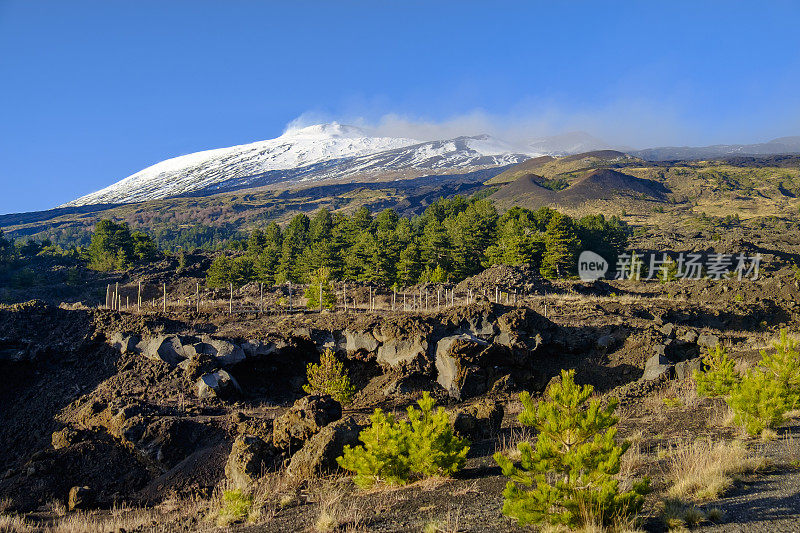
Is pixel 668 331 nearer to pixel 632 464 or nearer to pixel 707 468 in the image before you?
pixel 632 464

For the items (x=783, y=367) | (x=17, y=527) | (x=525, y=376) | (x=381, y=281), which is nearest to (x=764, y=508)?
(x=783, y=367)

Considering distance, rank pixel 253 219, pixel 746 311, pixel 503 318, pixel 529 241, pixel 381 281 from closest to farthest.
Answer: pixel 503 318 < pixel 746 311 < pixel 381 281 < pixel 529 241 < pixel 253 219

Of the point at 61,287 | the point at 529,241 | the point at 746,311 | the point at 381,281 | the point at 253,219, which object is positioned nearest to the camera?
the point at 746,311

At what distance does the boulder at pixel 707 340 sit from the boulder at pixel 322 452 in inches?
601

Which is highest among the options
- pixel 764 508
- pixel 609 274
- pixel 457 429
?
pixel 764 508

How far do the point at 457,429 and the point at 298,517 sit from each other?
4.04m

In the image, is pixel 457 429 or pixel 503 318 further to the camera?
pixel 503 318

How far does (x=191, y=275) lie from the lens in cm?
5050

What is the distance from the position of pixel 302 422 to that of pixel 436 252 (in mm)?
34105

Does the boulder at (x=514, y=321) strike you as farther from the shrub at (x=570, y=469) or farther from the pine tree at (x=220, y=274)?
the pine tree at (x=220, y=274)

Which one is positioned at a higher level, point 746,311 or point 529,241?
point 529,241

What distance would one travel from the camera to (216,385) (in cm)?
1563

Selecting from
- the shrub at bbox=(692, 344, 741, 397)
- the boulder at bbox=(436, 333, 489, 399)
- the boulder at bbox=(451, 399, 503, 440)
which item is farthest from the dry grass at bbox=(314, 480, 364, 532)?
the boulder at bbox=(436, 333, 489, 399)

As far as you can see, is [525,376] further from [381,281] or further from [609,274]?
[609,274]
